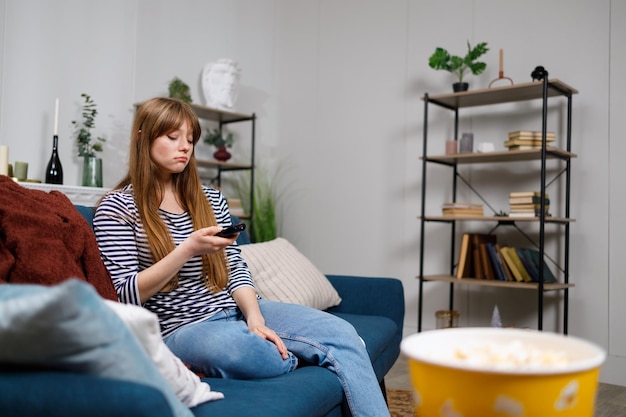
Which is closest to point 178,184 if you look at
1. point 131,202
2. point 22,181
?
point 131,202

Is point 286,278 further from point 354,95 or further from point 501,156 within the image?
point 354,95

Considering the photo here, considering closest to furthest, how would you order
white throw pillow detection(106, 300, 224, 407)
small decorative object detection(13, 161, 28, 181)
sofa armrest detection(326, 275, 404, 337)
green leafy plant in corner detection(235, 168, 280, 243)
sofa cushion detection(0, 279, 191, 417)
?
sofa cushion detection(0, 279, 191, 417) → white throw pillow detection(106, 300, 224, 407) → sofa armrest detection(326, 275, 404, 337) → small decorative object detection(13, 161, 28, 181) → green leafy plant in corner detection(235, 168, 280, 243)

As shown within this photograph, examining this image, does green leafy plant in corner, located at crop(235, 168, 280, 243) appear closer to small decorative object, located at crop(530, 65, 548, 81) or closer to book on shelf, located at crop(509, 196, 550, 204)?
book on shelf, located at crop(509, 196, 550, 204)

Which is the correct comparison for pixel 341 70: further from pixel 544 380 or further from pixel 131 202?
pixel 544 380

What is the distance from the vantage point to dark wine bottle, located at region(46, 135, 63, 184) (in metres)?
3.20

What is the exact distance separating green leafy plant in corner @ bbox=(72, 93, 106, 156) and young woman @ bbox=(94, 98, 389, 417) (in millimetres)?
1681

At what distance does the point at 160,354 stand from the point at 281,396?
0.40 metres

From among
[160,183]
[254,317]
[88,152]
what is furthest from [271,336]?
[88,152]

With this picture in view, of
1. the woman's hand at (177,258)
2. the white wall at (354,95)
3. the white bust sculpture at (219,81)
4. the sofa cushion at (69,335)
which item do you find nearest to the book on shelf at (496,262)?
the white wall at (354,95)

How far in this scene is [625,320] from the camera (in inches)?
135

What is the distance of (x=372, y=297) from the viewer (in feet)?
8.63

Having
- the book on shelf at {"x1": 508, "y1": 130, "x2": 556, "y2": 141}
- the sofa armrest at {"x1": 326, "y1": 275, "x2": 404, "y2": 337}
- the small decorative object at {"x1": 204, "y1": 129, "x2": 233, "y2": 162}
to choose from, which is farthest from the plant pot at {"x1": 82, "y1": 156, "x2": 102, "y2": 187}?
the book on shelf at {"x1": 508, "y1": 130, "x2": 556, "y2": 141}

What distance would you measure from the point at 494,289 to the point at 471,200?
1.84 feet

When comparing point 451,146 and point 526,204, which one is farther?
point 451,146
